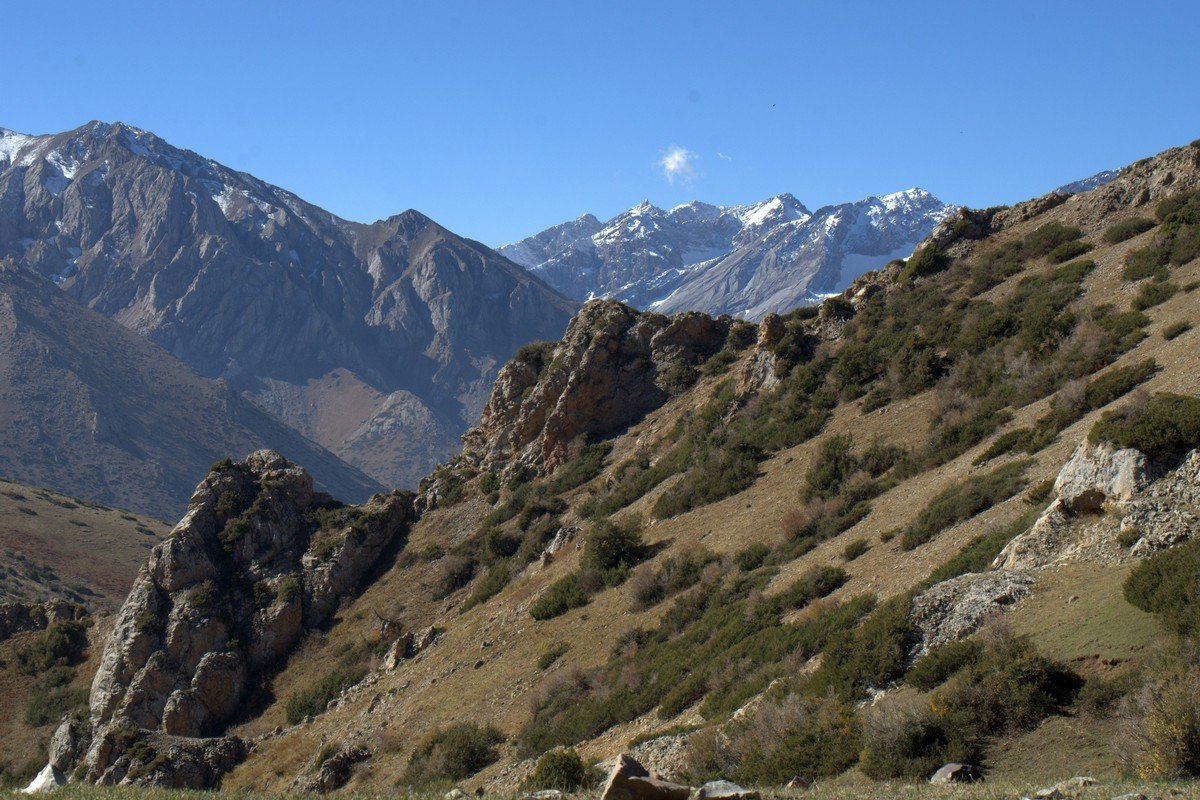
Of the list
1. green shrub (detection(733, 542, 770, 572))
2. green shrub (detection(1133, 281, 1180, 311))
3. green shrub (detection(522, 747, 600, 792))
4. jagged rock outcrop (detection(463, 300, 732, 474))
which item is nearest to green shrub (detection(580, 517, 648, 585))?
green shrub (detection(733, 542, 770, 572))

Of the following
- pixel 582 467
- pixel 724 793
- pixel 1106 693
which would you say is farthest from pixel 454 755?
pixel 582 467

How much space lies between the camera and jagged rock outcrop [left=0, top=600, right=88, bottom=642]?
3959cm

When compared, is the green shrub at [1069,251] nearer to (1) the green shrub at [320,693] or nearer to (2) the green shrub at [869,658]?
(2) the green shrub at [869,658]

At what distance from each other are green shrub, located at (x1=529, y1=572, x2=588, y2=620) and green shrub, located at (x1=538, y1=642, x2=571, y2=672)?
7.56ft

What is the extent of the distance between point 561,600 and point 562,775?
1274 centimetres

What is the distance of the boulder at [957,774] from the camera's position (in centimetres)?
1115

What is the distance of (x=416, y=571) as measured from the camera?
36.6m

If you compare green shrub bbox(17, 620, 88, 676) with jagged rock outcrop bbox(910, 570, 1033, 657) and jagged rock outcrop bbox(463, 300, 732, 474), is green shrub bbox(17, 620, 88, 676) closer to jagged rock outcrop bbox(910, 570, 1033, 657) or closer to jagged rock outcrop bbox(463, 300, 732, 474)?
jagged rock outcrop bbox(463, 300, 732, 474)

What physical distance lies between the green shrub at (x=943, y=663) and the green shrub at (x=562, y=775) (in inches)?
188

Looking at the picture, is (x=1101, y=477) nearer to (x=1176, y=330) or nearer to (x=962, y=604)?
(x=962, y=604)

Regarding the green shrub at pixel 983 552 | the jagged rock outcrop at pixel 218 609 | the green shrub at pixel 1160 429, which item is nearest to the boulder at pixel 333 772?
the jagged rock outcrop at pixel 218 609

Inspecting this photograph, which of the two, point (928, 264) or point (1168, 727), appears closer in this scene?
point (1168, 727)

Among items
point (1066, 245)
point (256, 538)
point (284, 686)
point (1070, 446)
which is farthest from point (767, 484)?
point (256, 538)

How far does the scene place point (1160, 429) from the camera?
14.6m
